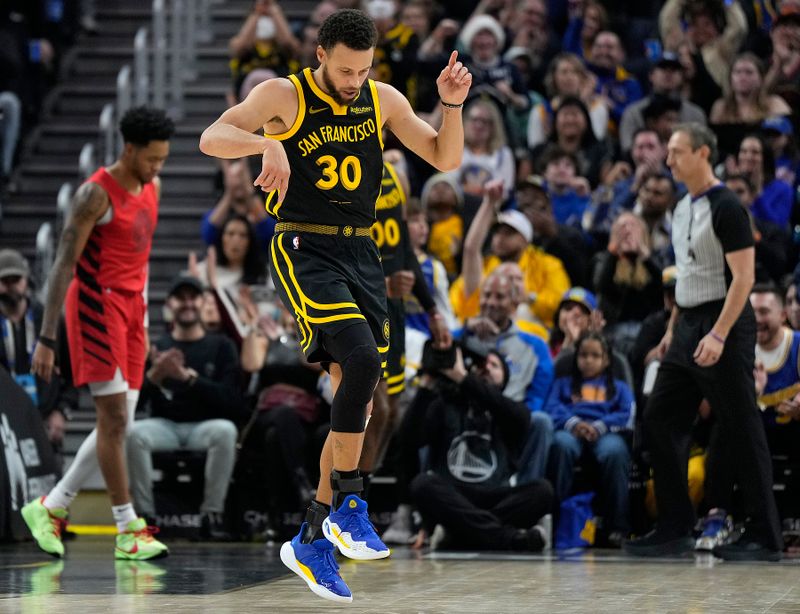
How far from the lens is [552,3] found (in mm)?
14758

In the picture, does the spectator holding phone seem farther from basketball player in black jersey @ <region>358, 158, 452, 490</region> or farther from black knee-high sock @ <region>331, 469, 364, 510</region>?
black knee-high sock @ <region>331, 469, 364, 510</region>

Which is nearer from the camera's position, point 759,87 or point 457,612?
point 457,612

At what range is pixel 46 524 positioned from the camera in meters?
8.41

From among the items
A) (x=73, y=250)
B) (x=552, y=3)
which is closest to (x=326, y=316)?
(x=73, y=250)

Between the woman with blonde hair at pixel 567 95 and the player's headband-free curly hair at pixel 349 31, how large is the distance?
6969 millimetres

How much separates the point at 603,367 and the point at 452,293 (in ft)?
5.97

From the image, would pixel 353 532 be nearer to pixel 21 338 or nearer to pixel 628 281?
pixel 628 281

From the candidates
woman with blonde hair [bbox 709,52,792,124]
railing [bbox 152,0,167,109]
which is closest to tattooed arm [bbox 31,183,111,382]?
railing [bbox 152,0,167,109]

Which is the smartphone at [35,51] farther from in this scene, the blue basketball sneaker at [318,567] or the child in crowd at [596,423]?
the blue basketball sneaker at [318,567]

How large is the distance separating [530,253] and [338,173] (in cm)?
528

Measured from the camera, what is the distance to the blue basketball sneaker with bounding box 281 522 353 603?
18.9ft

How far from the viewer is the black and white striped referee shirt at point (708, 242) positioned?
813cm

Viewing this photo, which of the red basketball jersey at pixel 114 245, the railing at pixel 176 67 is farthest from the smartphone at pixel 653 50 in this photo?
the red basketball jersey at pixel 114 245

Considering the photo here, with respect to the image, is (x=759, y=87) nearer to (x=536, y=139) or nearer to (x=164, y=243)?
(x=536, y=139)
